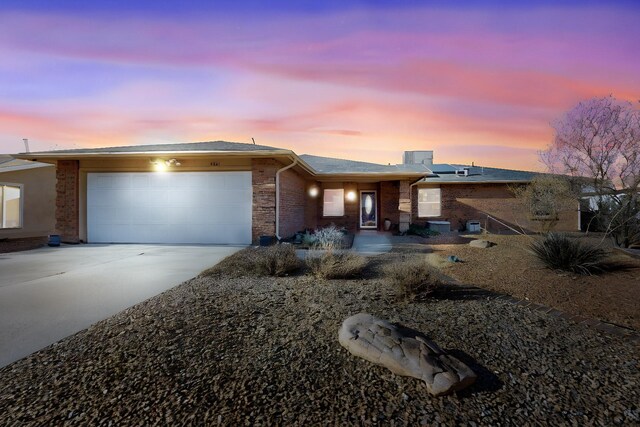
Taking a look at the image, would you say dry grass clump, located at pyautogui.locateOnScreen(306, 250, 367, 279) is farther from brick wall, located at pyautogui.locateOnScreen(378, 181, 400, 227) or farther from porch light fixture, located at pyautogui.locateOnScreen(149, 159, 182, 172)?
brick wall, located at pyautogui.locateOnScreen(378, 181, 400, 227)

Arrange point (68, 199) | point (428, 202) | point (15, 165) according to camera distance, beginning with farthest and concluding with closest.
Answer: point (428, 202) → point (15, 165) → point (68, 199)

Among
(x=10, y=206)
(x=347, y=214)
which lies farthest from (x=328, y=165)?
(x=10, y=206)

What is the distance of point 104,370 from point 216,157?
9157 mm

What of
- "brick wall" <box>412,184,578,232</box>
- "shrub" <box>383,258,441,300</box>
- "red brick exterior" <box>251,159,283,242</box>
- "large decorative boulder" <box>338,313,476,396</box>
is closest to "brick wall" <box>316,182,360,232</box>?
"brick wall" <box>412,184,578,232</box>

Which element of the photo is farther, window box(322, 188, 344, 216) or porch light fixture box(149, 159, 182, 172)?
window box(322, 188, 344, 216)

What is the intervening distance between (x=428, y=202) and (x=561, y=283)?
1261 cm

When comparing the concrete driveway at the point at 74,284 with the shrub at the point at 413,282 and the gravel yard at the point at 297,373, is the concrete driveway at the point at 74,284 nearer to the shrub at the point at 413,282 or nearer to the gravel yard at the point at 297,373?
the gravel yard at the point at 297,373

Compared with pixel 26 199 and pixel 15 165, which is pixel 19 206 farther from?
pixel 15 165

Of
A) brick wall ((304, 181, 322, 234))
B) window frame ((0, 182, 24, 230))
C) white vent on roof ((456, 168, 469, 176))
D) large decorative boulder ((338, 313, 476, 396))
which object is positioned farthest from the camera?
white vent on roof ((456, 168, 469, 176))

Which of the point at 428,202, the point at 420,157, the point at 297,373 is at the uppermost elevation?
the point at 420,157

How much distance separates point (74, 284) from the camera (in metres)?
5.79

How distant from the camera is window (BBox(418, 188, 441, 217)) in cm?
1805

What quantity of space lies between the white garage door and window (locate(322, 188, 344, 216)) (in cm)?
710

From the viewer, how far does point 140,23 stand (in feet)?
24.9
